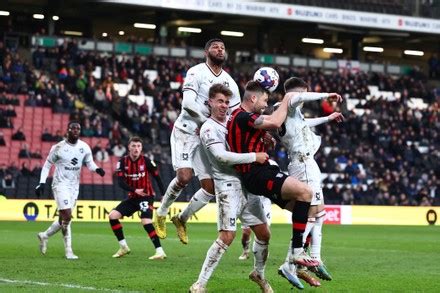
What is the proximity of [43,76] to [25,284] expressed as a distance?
33.7 metres

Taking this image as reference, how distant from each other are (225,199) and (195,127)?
412 cm

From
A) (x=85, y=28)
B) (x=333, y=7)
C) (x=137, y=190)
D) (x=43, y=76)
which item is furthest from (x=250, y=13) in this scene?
(x=137, y=190)

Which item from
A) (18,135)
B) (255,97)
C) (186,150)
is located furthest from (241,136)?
(18,135)

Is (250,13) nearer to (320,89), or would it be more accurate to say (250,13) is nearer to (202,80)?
(320,89)

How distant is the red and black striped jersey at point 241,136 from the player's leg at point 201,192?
3494 mm

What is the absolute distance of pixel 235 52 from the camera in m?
61.2

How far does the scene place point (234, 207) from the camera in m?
13.0

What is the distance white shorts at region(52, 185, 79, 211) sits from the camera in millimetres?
20672

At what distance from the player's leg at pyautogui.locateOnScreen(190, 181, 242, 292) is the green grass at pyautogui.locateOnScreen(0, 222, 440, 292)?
99 cm

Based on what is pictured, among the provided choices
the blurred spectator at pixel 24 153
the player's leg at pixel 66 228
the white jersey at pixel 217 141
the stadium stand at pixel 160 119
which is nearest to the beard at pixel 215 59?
the white jersey at pixel 217 141

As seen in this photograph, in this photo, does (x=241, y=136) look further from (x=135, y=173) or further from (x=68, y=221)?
(x=68, y=221)

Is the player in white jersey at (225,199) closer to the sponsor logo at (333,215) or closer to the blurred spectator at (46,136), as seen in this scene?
the sponsor logo at (333,215)

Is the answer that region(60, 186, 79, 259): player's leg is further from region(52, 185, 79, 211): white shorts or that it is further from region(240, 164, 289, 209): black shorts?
region(240, 164, 289, 209): black shorts

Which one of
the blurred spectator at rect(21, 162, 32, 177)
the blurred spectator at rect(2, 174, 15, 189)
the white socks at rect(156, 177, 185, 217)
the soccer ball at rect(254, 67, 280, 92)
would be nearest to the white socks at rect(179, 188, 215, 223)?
the white socks at rect(156, 177, 185, 217)
